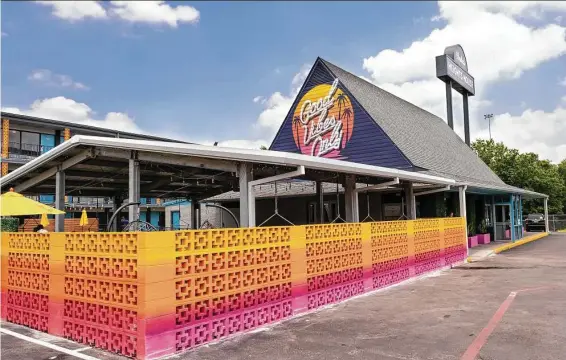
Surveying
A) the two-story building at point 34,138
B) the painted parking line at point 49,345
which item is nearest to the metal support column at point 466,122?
the two-story building at point 34,138

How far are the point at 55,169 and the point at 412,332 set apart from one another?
10.5 metres

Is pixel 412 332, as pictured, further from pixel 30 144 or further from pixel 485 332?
pixel 30 144

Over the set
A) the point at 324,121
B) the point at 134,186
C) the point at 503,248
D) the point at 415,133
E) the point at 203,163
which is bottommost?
the point at 503,248

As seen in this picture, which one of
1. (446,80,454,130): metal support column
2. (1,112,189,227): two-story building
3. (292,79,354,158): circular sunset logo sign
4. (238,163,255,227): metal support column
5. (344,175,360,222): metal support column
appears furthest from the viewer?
(446,80,454,130): metal support column

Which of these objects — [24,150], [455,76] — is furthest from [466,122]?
[24,150]

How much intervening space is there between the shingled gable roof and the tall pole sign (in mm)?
2209

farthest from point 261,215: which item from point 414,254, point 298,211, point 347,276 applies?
point 347,276

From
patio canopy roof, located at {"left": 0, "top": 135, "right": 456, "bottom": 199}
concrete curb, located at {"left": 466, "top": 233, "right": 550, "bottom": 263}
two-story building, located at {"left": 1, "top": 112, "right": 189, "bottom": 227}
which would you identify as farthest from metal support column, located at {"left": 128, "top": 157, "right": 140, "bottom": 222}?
two-story building, located at {"left": 1, "top": 112, "right": 189, "bottom": 227}

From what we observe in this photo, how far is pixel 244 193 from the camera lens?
31.0 feet

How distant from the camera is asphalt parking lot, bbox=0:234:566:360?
19.3 feet

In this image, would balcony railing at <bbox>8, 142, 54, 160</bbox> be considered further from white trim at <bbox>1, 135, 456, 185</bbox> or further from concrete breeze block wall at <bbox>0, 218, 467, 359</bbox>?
concrete breeze block wall at <bbox>0, 218, 467, 359</bbox>

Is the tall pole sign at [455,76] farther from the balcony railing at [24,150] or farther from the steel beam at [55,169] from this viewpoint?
the balcony railing at [24,150]

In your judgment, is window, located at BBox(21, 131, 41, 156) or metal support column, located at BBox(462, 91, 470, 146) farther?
metal support column, located at BBox(462, 91, 470, 146)

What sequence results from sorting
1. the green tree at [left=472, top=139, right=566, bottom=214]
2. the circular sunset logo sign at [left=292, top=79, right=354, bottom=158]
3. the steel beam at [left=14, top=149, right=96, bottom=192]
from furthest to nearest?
1. the green tree at [left=472, top=139, right=566, bottom=214]
2. the circular sunset logo sign at [left=292, top=79, right=354, bottom=158]
3. the steel beam at [left=14, top=149, right=96, bottom=192]
